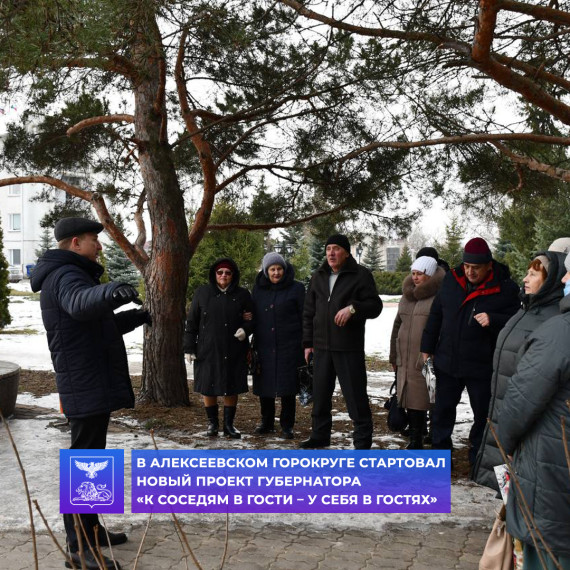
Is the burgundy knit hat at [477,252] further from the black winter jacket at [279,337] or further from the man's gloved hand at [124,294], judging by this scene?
the man's gloved hand at [124,294]

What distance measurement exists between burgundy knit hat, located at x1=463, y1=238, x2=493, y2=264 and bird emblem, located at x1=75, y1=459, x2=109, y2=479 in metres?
2.76

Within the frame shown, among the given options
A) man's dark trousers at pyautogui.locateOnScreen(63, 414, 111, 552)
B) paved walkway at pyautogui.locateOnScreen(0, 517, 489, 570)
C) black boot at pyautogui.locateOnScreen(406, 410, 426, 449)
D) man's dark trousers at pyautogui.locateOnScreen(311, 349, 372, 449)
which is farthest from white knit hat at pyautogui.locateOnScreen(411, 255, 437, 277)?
man's dark trousers at pyautogui.locateOnScreen(63, 414, 111, 552)

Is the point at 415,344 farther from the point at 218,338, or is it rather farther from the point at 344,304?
the point at 218,338

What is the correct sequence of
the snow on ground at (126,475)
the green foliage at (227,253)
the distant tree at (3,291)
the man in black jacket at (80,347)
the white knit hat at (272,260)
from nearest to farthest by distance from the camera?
1. the man in black jacket at (80,347)
2. the snow on ground at (126,475)
3. the white knit hat at (272,260)
4. the distant tree at (3,291)
5. the green foliage at (227,253)

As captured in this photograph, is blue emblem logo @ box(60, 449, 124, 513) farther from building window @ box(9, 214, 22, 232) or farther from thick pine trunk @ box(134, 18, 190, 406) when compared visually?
building window @ box(9, 214, 22, 232)

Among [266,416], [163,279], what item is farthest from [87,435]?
[163,279]

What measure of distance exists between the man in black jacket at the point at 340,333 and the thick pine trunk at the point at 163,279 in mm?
2301

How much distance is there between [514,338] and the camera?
3252mm

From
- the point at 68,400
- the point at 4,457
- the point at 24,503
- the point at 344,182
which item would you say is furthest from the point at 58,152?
the point at 68,400

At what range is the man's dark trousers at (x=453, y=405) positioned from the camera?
493cm

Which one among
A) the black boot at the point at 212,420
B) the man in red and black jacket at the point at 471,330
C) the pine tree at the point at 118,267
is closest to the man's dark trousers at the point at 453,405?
the man in red and black jacket at the point at 471,330

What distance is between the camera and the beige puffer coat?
5504 mm

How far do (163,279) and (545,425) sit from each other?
5.65m

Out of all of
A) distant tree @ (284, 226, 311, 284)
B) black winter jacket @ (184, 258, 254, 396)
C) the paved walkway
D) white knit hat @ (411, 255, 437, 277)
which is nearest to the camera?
the paved walkway
